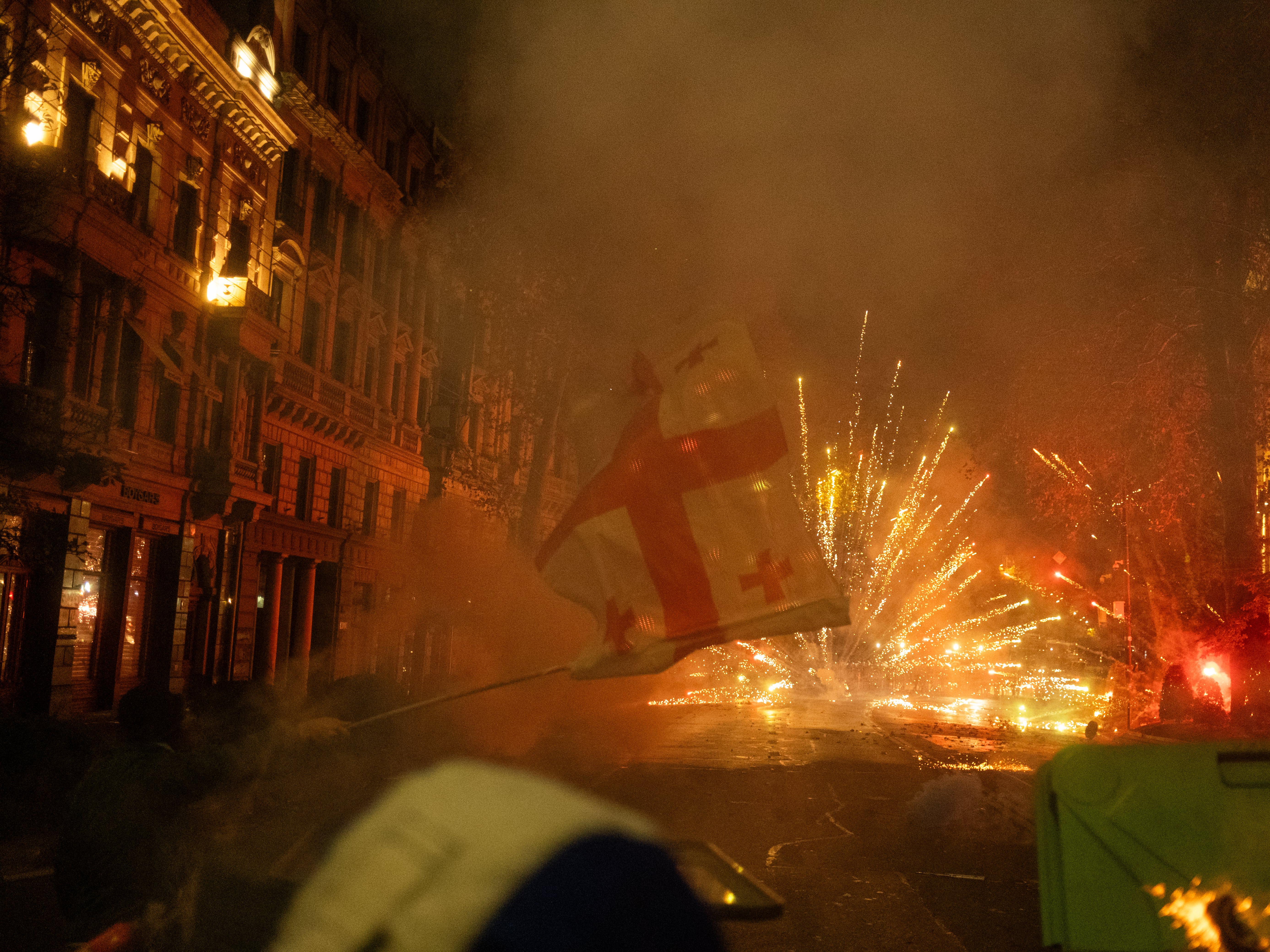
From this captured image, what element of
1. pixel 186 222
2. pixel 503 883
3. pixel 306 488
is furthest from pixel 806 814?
pixel 306 488

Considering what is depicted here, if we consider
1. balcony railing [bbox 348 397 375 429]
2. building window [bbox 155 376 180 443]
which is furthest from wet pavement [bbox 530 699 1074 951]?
balcony railing [bbox 348 397 375 429]

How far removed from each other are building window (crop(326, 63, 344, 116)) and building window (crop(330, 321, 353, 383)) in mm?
5355

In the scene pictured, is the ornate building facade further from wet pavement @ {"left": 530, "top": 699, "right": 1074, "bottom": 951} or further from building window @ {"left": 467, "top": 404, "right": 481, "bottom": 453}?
wet pavement @ {"left": 530, "top": 699, "right": 1074, "bottom": 951}

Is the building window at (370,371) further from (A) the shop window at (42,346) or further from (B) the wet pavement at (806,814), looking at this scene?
(B) the wet pavement at (806,814)

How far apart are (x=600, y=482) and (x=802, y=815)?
760cm

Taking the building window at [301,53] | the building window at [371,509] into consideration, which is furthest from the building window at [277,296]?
the building window at [371,509]

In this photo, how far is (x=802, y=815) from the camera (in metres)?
10.5

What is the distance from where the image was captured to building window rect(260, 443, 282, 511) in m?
27.0

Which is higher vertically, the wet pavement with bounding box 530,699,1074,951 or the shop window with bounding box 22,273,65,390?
the shop window with bounding box 22,273,65,390

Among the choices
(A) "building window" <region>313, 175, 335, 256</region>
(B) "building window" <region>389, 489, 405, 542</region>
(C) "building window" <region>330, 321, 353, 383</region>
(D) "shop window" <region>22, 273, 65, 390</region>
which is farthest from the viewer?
(B) "building window" <region>389, 489, 405, 542</region>

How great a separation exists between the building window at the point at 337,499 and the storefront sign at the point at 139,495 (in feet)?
28.6

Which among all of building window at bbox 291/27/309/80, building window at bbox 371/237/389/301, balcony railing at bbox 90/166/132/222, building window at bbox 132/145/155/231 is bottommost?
balcony railing at bbox 90/166/132/222

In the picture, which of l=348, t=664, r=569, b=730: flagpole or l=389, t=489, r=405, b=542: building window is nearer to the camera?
l=348, t=664, r=569, b=730: flagpole

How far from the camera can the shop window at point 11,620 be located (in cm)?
1786
